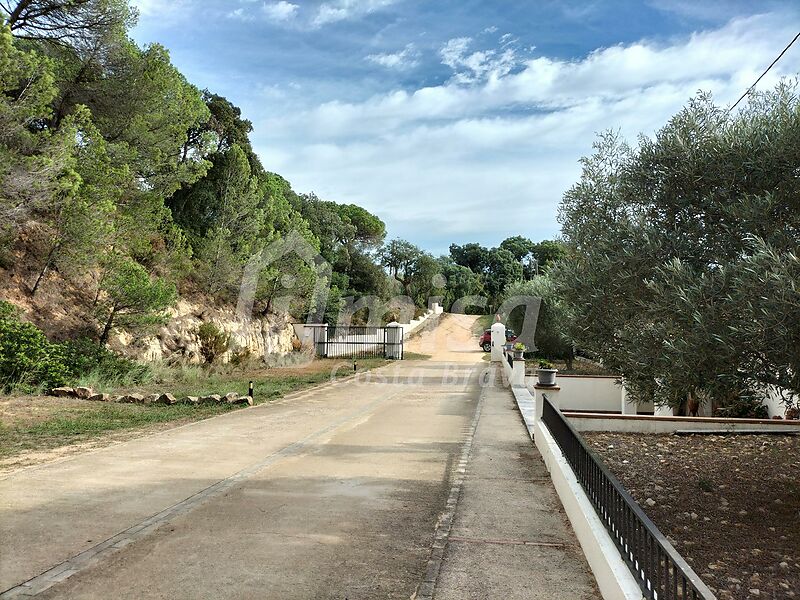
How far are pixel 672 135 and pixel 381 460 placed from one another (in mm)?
5391

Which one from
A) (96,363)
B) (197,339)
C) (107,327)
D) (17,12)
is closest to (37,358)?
(96,363)

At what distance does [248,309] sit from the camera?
87.2ft

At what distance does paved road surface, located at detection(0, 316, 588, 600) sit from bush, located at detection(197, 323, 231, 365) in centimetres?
1139

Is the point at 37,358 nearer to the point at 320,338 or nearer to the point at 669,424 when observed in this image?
the point at 669,424

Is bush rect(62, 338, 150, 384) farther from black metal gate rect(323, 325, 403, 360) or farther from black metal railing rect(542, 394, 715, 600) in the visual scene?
black metal gate rect(323, 325, 403, 360)

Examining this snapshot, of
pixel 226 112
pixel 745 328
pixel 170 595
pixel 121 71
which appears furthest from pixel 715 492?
pixel 226 112

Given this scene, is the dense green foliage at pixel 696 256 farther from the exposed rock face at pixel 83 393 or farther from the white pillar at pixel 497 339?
the white pillar at pixel 497 339

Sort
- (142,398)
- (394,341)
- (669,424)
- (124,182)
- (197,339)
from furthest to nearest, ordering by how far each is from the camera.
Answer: (394,341), (197,339), (124,182), (142,398), (669,424)

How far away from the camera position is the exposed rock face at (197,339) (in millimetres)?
18656

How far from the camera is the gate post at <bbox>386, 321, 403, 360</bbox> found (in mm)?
30469

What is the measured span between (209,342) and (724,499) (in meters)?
18.6

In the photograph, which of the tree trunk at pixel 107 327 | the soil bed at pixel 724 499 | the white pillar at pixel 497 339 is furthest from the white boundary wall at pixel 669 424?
the white pillar at pixel 497 339

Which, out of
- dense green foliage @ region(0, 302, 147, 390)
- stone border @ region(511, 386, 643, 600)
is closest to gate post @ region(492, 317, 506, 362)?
dense green foliage @ region(0, 302, 147, 390)

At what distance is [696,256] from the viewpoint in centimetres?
477
